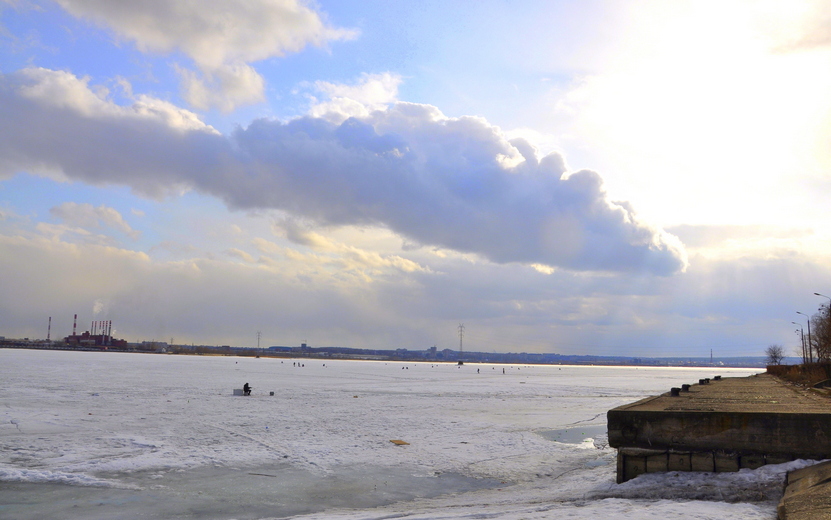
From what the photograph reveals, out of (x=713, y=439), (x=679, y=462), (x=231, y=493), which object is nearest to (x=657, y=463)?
(x=679, y=462)

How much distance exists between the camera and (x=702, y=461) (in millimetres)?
12039

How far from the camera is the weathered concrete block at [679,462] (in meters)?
12.2

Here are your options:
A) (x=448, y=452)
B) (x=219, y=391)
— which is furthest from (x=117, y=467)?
(x=219, y=391)

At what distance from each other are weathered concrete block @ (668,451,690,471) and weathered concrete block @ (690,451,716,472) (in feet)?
0.27

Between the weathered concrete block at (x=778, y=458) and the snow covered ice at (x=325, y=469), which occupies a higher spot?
the weathered concrete block at (x=778, y=458)

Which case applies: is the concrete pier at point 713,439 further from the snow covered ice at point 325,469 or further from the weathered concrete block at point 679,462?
the snow covered ice at point 325,469

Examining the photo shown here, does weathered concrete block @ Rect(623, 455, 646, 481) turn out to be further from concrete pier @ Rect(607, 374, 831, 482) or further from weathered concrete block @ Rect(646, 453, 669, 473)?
weathered concrete block @ Rect(646, 453, 669, 473)

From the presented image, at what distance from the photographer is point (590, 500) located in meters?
11.3

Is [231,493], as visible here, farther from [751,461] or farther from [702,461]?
[751,461]

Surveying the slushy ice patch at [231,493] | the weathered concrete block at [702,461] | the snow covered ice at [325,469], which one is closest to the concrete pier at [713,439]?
the weathered concrete block at [702,461]

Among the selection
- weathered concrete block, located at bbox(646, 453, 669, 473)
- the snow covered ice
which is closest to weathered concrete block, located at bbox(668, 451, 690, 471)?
weathered concrete block, located at bbox(646, 453, 669, 473)

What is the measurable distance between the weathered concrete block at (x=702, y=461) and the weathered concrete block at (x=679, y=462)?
0.08 m

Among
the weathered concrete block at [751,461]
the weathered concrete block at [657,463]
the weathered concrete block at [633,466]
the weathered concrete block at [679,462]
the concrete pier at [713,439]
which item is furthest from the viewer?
the weathered concrete block at [633,466]

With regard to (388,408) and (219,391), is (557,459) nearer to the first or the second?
(388,408)
